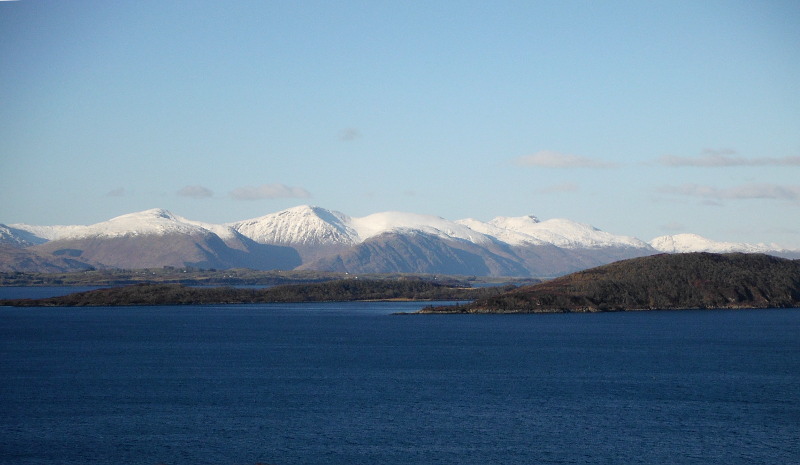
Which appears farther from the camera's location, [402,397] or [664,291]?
[664,291]

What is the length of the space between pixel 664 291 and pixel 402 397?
116 m

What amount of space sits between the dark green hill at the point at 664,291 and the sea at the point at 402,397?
46.1 meters

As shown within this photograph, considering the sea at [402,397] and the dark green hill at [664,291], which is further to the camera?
the dark green hill at [664,291]

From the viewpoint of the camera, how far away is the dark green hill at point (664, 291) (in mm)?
167375

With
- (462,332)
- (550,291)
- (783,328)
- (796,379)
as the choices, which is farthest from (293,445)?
(550,291)

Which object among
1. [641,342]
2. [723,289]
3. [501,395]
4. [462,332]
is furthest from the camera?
[723,289]

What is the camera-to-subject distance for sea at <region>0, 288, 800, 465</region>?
A: 4681 centimetres

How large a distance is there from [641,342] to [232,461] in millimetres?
69504

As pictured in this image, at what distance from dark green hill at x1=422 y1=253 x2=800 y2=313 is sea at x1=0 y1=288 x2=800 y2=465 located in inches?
1814

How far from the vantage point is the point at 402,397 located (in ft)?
207

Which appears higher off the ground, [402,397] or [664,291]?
[664,291]

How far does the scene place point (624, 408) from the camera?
59.1 metres

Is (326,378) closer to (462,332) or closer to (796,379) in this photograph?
(796,379)

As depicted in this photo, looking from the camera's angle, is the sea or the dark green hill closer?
the sea
